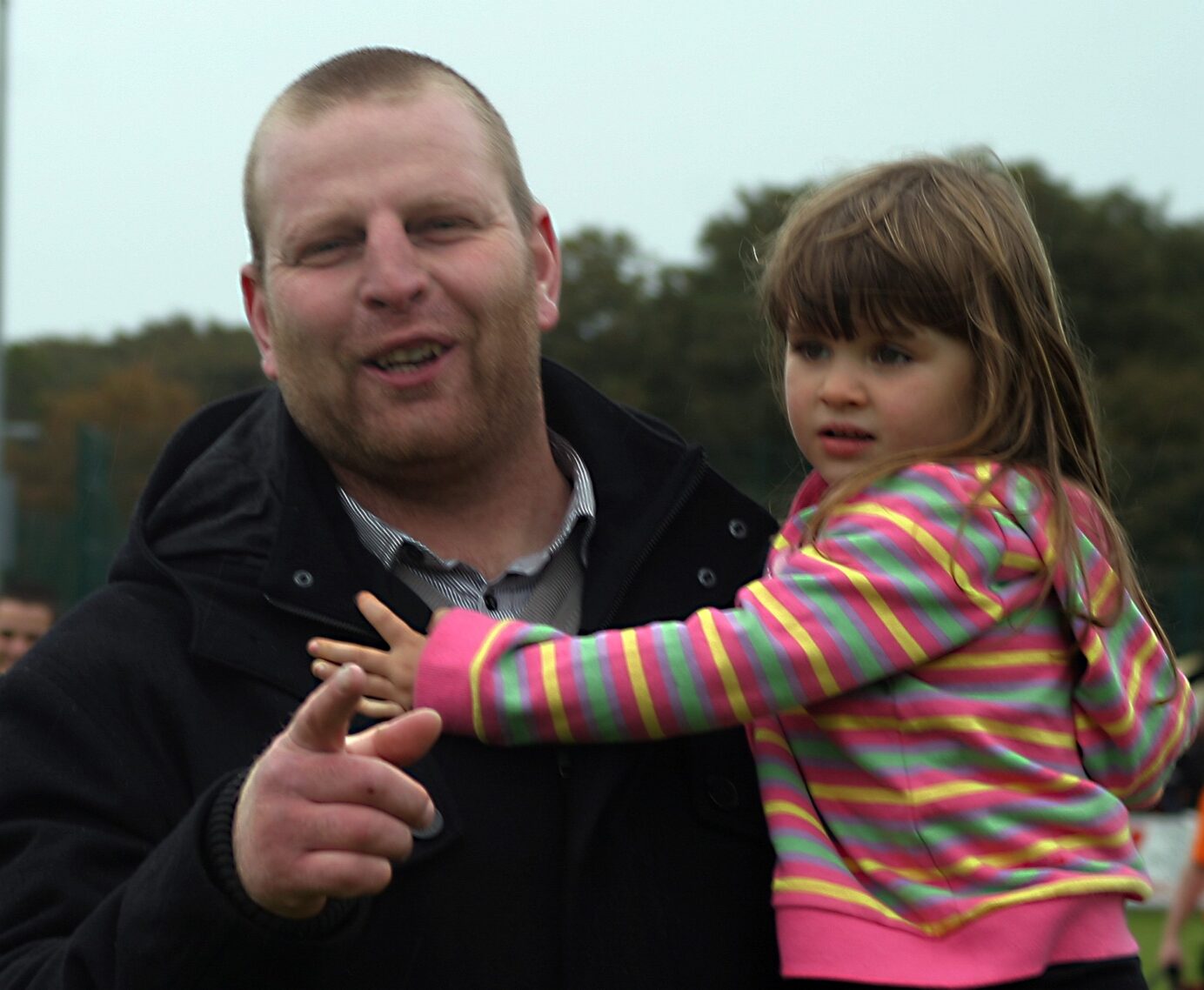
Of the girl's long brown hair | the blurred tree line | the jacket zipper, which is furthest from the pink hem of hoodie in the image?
the blurred tree line

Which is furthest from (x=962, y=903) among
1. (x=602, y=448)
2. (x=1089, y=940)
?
(x=602, y=448)

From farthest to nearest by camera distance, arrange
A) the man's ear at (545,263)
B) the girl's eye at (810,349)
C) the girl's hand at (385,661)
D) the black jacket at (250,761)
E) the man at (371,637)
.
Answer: the man's ear at (545,263), the girl's eye at (810,349), the girl's hand at (385,661), the black jacket at (250,761), the man at (371,637)

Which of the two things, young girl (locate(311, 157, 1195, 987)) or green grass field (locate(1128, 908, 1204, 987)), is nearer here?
young girl (locate(311, 157, 1195, 987))

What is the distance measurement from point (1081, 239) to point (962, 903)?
43.9m

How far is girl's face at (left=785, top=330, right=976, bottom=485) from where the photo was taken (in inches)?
104

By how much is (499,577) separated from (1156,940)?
1222 centimetres

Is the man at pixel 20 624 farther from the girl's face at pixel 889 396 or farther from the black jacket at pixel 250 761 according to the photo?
the girl's face at pixel 889 396

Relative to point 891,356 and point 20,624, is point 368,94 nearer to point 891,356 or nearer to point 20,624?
point 891,356

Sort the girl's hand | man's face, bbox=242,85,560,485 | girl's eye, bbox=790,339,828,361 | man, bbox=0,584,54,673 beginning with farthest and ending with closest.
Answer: man, bbox=0,584,54,673 < man's face, bbox=242,85,560,485 < girl's eye, bbox=790,339,828,361 < the girl's hand

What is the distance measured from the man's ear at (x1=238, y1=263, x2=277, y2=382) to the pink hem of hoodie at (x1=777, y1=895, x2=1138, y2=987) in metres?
1.34

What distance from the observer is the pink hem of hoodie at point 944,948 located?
241cm

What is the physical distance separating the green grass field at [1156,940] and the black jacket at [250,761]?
26.0ft

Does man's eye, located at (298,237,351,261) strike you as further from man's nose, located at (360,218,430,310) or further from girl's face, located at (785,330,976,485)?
girl's face, located at (785,330,976,485)

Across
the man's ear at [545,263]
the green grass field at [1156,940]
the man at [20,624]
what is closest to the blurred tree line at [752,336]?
the green grass field at [1156,940]
